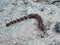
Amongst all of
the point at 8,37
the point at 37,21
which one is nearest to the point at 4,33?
the point at 8,37

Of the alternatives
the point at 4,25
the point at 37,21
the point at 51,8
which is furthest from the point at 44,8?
the point at 4,25

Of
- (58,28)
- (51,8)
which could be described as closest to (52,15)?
(51,8)

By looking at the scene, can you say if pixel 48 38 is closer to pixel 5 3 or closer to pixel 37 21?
pixel 37 21

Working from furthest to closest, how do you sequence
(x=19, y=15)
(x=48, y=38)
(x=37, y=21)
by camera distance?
(x=19, y=15) < (x=37, y=21) < (x=48, y=38)

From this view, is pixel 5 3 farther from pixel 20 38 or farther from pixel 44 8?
pixel 20 38

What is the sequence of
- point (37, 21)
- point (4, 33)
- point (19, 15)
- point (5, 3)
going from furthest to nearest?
1. point (5, 3)
2. point (19, 15)
3. point (37, 21)
4. point (4, 33)

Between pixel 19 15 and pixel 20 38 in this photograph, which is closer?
pixel 20 38

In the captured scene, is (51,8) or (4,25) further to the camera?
(51,8)

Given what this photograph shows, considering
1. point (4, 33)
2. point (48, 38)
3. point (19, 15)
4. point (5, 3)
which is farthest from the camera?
point (5, 3)

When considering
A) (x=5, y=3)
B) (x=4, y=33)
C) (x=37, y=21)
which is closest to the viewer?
(x=4, y=33)
